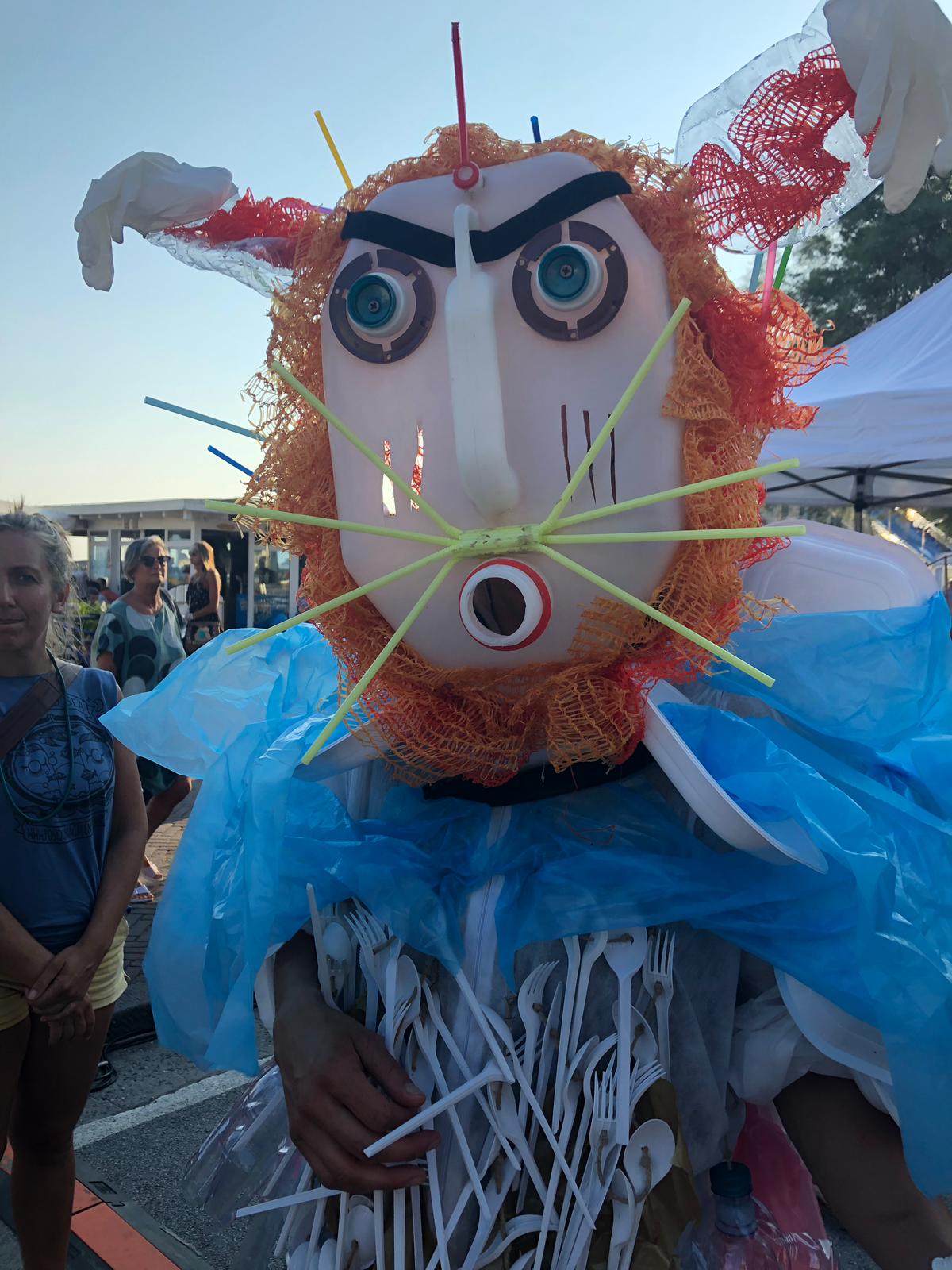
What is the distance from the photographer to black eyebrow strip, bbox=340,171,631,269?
1024 millimetres

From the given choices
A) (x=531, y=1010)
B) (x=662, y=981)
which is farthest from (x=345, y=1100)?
(x=662, y=981)

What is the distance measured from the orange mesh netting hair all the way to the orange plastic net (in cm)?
4

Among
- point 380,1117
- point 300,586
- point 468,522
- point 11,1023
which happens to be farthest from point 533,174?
point 11,1023

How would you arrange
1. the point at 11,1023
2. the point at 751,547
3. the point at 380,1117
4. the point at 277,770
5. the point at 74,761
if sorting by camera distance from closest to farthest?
the point at 380,1117 < the point at 751,547 < the point at 277,770 < the point at 11,1023 < the point at 74,761

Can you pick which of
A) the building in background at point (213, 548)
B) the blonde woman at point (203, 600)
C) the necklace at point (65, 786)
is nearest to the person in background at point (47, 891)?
the necklace at point (65, 786)

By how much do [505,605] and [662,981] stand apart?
1.40 ft

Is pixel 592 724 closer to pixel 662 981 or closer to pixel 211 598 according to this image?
pixel 662 981

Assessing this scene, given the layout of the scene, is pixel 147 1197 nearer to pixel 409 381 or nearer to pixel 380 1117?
pixel 380 1117

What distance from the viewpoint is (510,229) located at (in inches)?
40.4

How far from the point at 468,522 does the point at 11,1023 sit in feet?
4.82

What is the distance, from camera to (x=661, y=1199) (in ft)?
3.36

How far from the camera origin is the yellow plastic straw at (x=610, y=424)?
968 mm

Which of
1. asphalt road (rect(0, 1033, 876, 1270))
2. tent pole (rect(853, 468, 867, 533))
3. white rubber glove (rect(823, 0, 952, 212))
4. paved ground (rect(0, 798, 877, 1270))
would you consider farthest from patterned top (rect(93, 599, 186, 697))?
tent pole (rect(853, 468, 867, 533))

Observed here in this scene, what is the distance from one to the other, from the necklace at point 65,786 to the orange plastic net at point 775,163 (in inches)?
60.5
